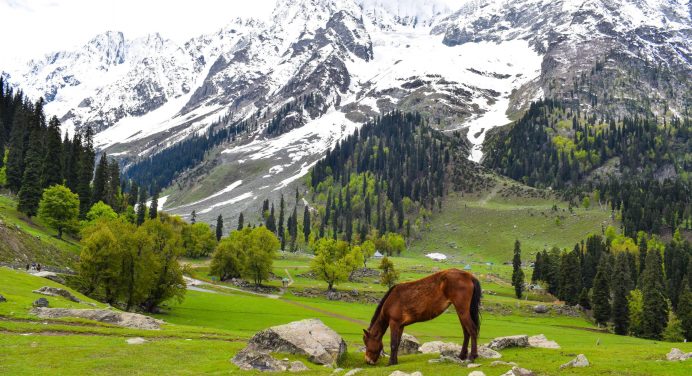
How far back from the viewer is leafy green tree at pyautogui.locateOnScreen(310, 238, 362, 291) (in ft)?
390

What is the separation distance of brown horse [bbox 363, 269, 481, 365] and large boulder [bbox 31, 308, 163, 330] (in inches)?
898

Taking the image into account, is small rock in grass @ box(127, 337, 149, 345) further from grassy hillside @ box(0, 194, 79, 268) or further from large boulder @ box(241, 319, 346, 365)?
grassy hillside @ box(0, 194, 79, 268)

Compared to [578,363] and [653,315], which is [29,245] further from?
[653,315]

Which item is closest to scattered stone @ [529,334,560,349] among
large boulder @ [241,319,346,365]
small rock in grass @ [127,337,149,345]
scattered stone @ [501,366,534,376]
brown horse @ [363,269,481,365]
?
brown horse @ [363,269,481,365]

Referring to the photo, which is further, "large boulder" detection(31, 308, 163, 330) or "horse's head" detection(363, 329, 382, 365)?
"large boulder" detection(31, 308, 163, 330)

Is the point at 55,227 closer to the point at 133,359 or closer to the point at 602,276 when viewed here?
the point at 133,359

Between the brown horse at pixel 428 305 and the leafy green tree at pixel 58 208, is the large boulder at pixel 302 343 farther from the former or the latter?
the leafy green tree at pixel 58 208

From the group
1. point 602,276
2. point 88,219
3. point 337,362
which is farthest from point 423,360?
point 88,219

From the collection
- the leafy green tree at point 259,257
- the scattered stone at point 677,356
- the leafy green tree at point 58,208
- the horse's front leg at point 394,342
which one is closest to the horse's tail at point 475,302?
the horse's front leg at point 394,342

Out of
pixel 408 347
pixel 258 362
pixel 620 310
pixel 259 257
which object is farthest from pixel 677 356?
pixel 259 257

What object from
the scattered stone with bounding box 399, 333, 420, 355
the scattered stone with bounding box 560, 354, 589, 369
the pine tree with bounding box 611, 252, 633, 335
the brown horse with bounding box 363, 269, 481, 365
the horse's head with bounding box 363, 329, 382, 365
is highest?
the brown horse with bounding box 363, 269, 481, 365

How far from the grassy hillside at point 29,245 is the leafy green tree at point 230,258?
31189 mm

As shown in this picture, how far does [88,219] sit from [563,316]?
370ft

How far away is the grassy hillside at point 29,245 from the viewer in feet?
236
